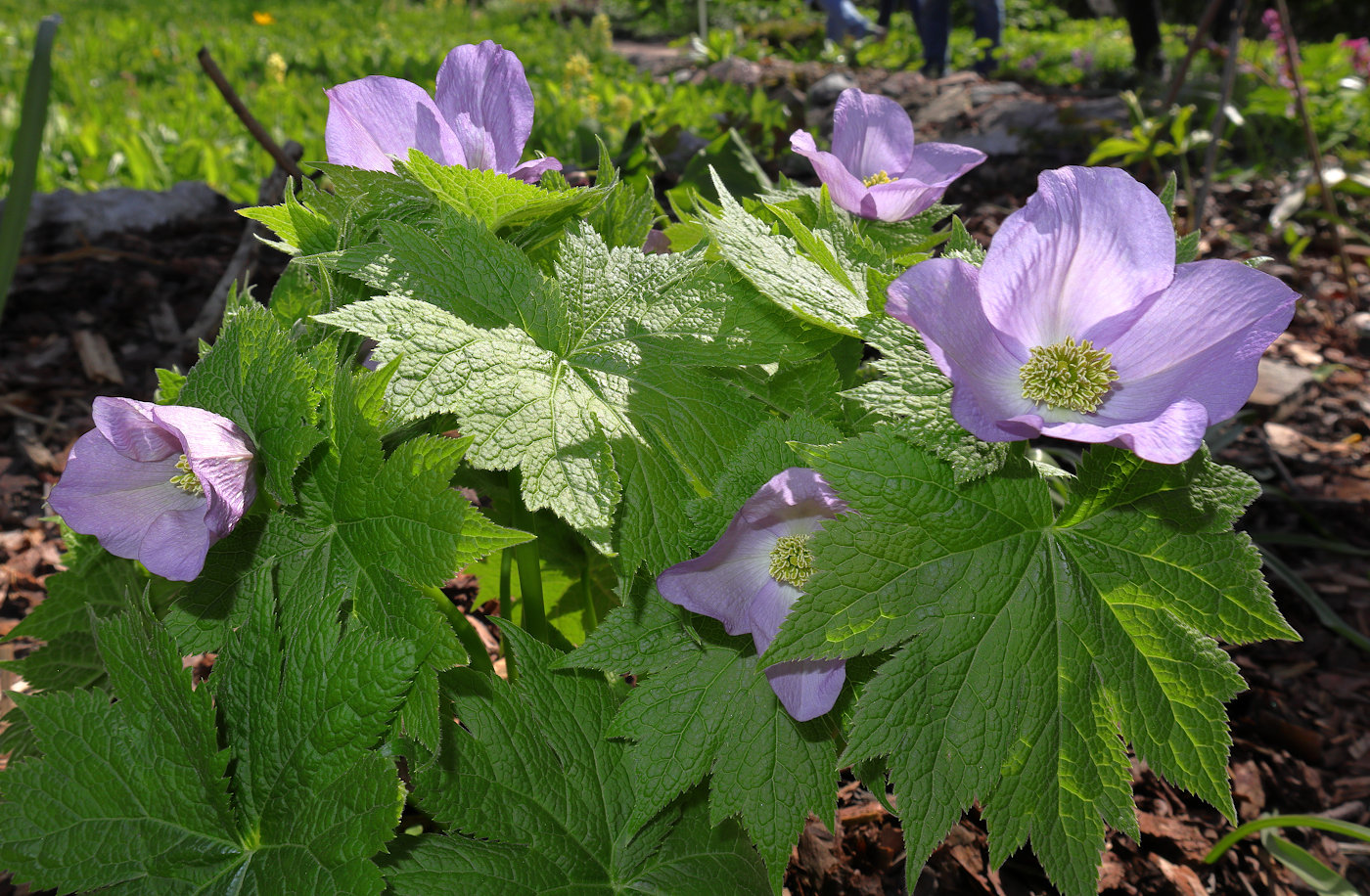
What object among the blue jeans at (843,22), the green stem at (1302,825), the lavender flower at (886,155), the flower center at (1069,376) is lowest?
the blue jeans at (843,22)

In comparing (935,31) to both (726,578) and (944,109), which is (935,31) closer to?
(944,109)

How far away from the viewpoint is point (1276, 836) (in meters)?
1.52

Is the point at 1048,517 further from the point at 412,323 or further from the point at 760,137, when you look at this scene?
the point at 760,137

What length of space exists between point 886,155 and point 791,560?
2.20 ft

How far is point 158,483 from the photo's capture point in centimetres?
95

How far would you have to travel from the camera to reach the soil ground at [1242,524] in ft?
5.02

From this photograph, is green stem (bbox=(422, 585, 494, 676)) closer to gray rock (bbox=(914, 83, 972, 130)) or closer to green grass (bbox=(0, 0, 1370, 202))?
green grass (bbox=(0, 0, 1370, 202))

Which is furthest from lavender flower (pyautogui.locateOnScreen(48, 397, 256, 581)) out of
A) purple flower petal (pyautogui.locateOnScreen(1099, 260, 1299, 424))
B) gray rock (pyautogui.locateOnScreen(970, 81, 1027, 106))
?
gray rock (pyautogui.locateOnScreen(970, 81, 1027, 106))

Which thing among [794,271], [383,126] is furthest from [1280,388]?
[383,126]

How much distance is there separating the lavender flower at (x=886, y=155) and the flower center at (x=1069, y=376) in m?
0.39

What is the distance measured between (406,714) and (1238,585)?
2.55ft

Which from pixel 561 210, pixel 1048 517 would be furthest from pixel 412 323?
pixel 1048 517

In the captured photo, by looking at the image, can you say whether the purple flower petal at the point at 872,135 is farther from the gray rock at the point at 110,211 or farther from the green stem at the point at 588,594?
the gray rock at the point at 110,211

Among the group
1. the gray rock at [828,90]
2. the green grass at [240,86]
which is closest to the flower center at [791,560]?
the green grass at [240,86]
